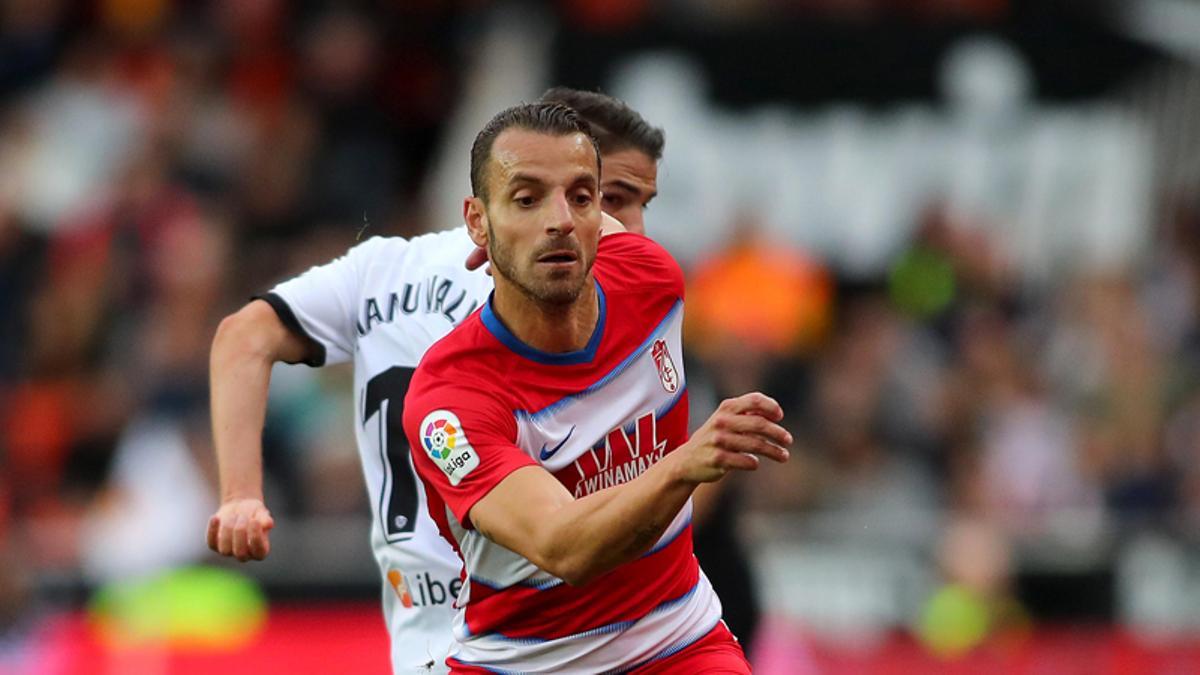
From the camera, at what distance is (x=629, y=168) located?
650cm

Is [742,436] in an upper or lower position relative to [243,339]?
lower

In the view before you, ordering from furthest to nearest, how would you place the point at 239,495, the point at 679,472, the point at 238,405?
Answer: the point at 238,405 → the point at 239,495 → the point at 679,472

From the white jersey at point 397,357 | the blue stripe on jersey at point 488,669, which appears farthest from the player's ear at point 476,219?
the blue stripe on jersey at point 488,669

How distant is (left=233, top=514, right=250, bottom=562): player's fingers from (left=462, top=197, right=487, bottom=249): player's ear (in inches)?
36.6

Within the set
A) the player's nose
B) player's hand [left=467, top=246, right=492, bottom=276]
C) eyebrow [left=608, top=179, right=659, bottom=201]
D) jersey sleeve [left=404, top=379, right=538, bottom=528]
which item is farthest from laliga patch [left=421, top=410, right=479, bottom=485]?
eyebrow [left=608, top=179, right=659, bottom=201]

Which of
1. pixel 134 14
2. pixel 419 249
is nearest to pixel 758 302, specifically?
pixel 134 14

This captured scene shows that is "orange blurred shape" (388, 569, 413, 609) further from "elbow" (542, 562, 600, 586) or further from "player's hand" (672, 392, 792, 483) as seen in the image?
"player's hand" (672, 392, 792, 483)

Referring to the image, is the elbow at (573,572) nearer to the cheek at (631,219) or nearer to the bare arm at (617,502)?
the bare arm at (617,502)

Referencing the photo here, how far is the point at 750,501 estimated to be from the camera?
12.1 m

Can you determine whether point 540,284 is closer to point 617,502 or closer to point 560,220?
point 560,220

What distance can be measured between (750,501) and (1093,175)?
3761mm

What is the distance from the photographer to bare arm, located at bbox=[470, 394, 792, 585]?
450 cm

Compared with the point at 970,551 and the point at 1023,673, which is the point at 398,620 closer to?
the point at 1023,673

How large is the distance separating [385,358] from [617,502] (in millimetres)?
1678
